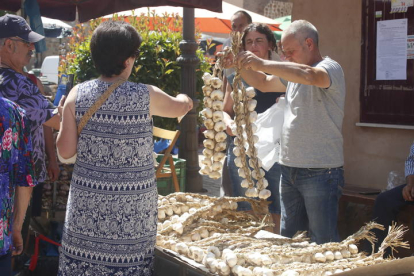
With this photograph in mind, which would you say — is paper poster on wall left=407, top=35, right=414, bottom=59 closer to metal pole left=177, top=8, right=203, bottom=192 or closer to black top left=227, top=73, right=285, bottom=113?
black top left=227, top=73, right=285, bottom=113

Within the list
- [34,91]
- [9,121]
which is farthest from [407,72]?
[9,121]

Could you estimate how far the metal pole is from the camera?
632 centimetres

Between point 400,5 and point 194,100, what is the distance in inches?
108

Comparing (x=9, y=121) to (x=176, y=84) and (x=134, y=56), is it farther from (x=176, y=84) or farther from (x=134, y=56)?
(x=176, y=84)

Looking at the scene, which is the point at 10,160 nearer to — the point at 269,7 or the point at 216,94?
the point at 216,94

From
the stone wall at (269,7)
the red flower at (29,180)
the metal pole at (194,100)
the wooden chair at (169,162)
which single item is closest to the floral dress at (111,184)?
the red flower at (29,180)

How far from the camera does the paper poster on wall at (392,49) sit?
4242 mm

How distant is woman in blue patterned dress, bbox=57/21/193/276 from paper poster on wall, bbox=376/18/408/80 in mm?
2555

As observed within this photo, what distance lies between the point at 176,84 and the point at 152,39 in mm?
635

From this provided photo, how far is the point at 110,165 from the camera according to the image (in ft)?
7.62

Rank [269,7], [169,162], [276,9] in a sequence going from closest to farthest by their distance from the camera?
[169,162], [269,7], [276,9]

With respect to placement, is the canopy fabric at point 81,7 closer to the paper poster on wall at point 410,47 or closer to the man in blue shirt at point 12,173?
the paper poster on wall at point 410,47

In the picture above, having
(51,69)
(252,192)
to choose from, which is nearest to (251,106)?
(252,192)

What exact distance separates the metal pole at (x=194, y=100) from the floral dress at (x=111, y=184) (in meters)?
3.99
